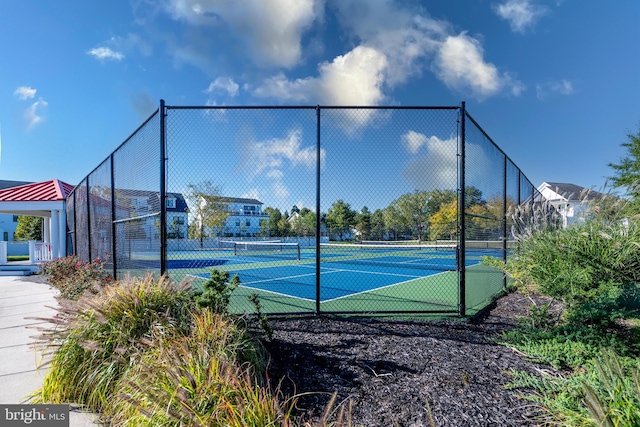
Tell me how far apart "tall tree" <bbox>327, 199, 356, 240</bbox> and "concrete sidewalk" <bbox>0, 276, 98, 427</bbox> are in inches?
147

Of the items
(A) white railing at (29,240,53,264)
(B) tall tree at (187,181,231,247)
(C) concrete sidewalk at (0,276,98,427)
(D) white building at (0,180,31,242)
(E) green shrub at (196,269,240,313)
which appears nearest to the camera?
(C) concrete sidewalk at (0,276,98,427)

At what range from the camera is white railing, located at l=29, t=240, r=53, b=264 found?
1333 cm

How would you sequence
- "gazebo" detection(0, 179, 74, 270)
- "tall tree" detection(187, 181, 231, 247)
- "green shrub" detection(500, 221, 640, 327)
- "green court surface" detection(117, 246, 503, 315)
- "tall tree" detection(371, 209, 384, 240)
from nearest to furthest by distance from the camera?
"green shrub" detection(500, 221, 640, 327) → "green court surface" detection(117, 246, 503, 315) → "tall tree" detection(371, 209, 384, 240) → "tall tree" detection(187, 181, 231, 247) → "gazebo" detection(0, 179, 74, 270)

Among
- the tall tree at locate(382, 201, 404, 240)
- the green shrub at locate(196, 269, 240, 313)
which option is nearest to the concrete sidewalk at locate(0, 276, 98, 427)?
the green shrub at locate(196, 269, 240, 313)

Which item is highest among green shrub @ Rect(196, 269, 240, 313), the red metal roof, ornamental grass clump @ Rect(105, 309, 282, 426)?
the red metal roof

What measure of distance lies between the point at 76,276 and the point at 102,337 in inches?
191

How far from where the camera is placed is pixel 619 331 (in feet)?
11.9

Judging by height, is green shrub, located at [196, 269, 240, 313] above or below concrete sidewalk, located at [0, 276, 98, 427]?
above

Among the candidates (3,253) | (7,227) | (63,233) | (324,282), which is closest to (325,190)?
(324,282)

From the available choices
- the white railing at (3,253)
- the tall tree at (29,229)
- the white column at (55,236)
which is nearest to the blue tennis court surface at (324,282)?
the white column at (55,236)

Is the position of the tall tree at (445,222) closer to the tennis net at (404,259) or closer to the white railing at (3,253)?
the tennis net at (404,259)

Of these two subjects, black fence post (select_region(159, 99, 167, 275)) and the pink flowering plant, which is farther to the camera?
the pink flowering plant

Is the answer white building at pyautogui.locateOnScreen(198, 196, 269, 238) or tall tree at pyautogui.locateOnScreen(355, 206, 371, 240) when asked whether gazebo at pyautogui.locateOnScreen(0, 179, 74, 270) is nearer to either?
white building at pyautogui.locateOnScreen(198, 196, 269, 238)

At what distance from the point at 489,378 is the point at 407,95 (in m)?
6.92
